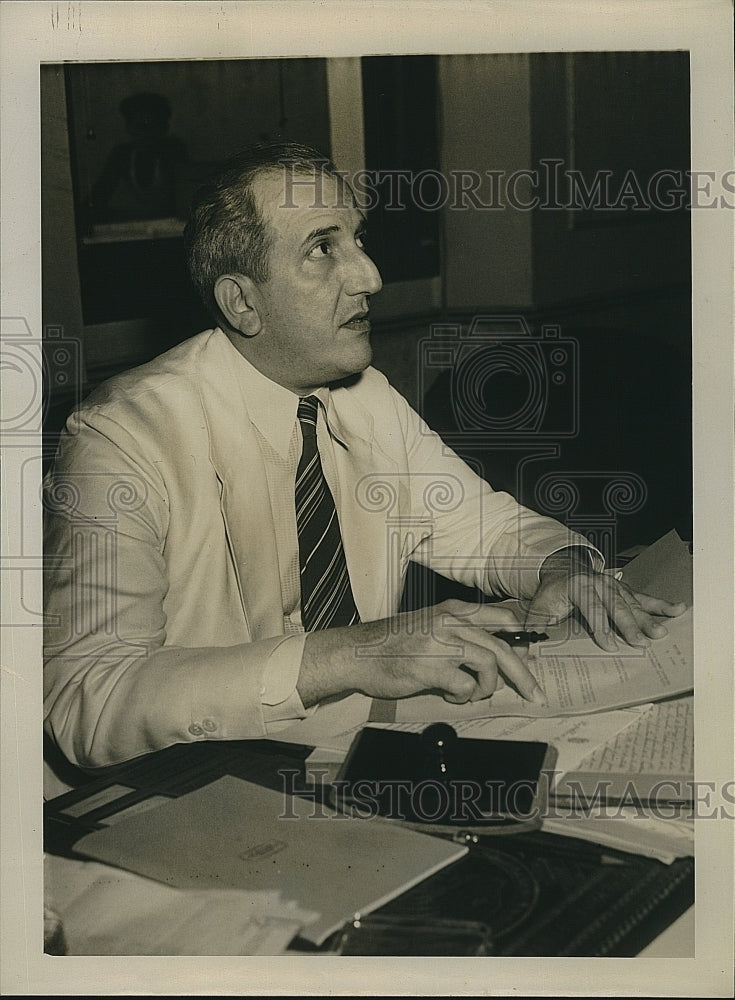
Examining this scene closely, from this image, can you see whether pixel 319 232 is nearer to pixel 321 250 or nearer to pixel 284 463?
pixel 321 250

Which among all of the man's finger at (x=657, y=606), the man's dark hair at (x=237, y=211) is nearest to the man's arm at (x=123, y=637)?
the man's dark hair at (x=237, y=211)

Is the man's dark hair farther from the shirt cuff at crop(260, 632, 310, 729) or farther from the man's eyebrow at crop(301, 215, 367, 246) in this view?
the shirt cuff at crop(260, 632, 310, 729)

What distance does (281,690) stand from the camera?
146 centimetres

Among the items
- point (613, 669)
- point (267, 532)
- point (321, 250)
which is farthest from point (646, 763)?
point (321, 250)

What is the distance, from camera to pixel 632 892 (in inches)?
55.1

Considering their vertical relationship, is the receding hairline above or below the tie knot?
above

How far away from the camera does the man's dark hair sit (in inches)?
57.4

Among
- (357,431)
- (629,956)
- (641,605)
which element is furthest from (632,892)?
(357,431)

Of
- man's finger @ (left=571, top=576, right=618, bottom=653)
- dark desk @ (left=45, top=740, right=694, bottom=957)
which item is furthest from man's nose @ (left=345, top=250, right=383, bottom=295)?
dark desk @ (left=45, top=740, right=694, bottom=957)

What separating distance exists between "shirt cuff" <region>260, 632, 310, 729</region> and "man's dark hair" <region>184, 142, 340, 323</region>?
574 millimetres

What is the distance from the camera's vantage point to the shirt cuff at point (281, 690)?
1.45 m

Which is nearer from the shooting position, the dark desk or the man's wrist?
the dark desk

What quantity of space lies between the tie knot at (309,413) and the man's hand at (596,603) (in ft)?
1.35

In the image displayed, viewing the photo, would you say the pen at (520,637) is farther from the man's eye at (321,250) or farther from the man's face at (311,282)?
the man's eye at (321,250)
